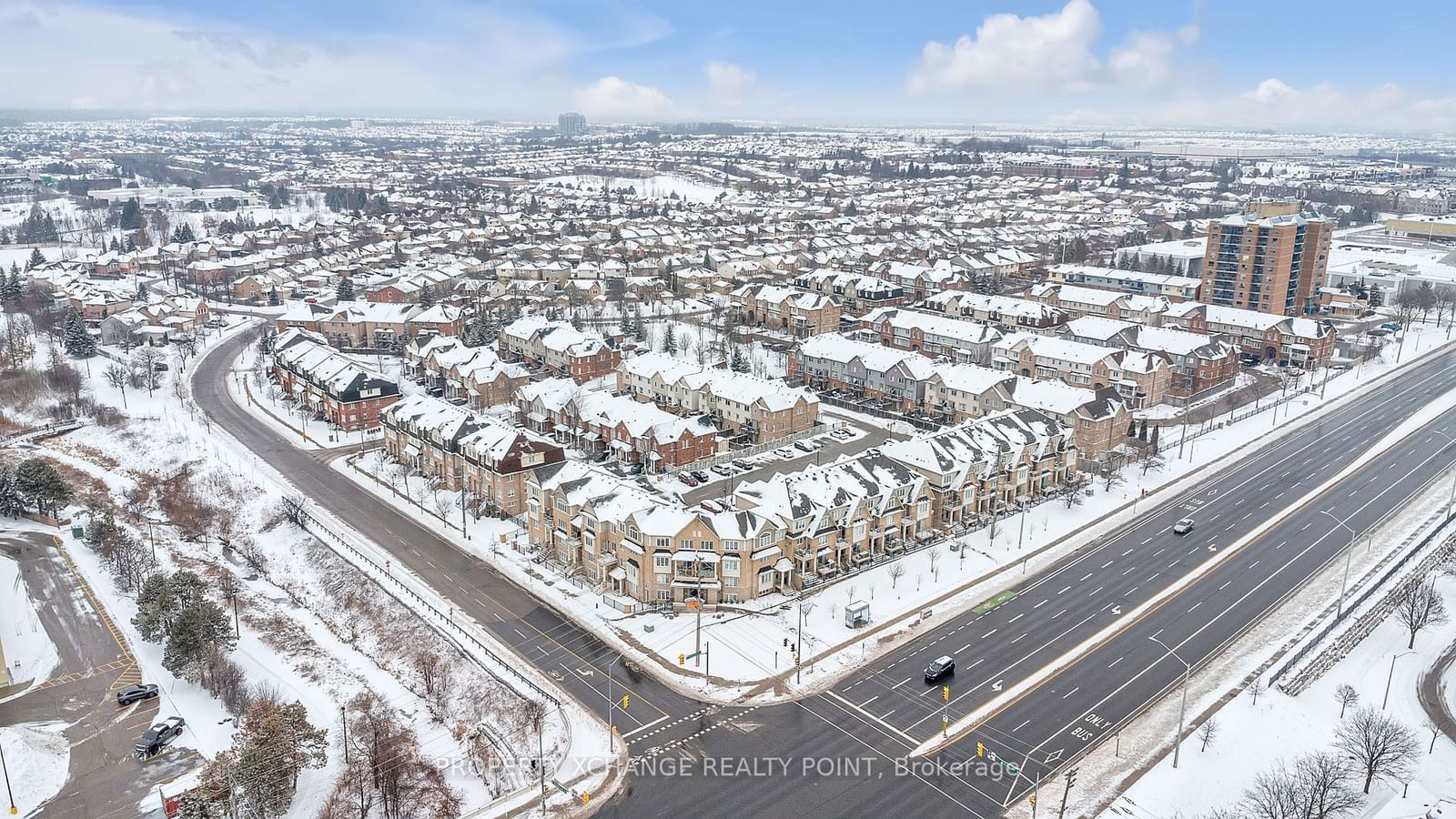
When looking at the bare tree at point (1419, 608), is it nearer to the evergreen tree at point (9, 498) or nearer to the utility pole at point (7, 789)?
the utility pole at point (7, 789)

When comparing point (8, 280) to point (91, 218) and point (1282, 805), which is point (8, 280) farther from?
point (1282, 805)

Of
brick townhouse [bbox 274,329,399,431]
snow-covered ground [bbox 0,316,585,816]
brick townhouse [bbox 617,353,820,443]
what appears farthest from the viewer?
brick townhouse [bbox 274,329,399,431]

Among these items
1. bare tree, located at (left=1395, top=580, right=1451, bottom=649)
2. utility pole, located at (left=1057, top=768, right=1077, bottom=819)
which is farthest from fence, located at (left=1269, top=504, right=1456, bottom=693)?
utility pole, located at (left=1057, top=768, right=1077, bottom=819)

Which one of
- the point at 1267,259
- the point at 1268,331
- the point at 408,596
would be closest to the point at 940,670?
the point at 408,596

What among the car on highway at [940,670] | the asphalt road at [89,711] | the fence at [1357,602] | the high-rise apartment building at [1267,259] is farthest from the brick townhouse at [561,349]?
the high-rise apartment building at [1267,259]

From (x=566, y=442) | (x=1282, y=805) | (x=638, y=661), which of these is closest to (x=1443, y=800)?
(x=1282, y=805)

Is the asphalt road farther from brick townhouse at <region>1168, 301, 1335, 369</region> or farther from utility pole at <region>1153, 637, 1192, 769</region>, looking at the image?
brick townhouse at <region>1168, 301, 1335, 369</region>

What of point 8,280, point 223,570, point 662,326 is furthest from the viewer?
point 8,280

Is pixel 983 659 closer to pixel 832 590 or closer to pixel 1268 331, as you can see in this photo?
pixel 832 590
